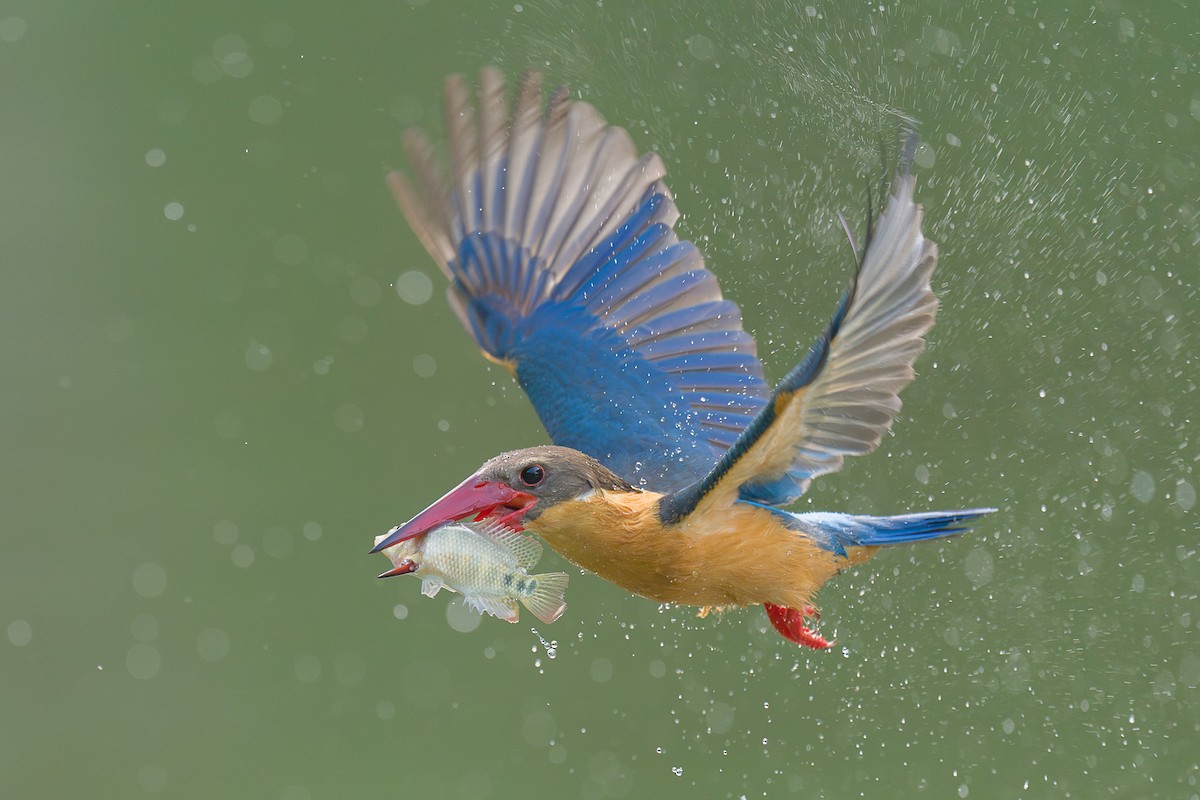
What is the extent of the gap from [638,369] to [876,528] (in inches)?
30.5

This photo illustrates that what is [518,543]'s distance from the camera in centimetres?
242

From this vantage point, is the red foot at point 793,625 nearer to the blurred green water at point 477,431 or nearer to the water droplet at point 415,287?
the blurred green water at point 477,431

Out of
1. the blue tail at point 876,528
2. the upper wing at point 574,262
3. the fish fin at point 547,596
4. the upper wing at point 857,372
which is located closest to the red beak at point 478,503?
the fish fin at point 547,596

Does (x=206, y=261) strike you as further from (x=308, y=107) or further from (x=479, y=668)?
(x=479, y=668)

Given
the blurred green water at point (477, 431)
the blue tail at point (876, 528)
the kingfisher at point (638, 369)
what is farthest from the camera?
the blurred green water at point (477, 431)

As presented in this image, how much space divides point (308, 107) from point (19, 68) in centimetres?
141

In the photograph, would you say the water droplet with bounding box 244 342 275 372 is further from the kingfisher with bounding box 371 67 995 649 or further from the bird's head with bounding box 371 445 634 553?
the bird's head with bounding box 371 445 634 553

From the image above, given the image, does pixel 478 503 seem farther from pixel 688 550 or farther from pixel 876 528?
pixel 876 528

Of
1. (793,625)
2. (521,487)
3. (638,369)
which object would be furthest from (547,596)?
(638,369)

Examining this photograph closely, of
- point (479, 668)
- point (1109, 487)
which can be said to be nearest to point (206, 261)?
point (479, 668)

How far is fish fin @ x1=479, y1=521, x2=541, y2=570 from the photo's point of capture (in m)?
2.40

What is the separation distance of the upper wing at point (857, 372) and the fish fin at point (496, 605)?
0.33m

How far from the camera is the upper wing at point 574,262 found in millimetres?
3215

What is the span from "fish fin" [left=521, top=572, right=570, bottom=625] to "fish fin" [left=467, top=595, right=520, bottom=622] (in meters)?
0.03
